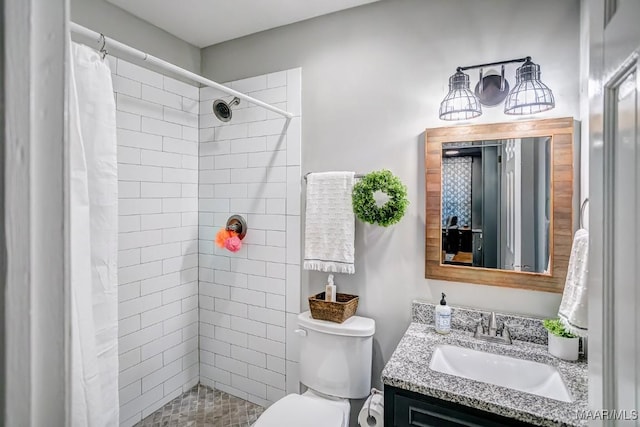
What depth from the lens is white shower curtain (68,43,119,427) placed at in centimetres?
102

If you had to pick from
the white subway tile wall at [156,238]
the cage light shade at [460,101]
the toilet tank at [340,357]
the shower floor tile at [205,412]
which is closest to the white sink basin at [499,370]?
the toilet tank at [340,357]

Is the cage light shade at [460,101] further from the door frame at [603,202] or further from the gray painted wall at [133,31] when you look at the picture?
the gray painted wall at [133,31]

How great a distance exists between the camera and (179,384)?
2354 mm

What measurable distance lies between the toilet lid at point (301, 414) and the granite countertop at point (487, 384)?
0.46 m

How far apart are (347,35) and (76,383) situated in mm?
2034

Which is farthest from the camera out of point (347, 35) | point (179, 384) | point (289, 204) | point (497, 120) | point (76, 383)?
point (179, 384)

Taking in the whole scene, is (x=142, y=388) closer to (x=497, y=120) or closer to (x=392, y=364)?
(x=392, y=364)

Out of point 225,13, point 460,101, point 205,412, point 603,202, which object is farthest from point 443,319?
point 225,13

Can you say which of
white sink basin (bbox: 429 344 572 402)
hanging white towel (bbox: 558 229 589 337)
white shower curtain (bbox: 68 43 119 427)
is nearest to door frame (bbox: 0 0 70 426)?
white shower curtain (bbox: 68 43 119 427)

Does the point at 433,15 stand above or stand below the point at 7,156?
above

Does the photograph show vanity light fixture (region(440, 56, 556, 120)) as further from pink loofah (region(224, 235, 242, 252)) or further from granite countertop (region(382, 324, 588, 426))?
pink loofah (region(224, 235, 242, 252))

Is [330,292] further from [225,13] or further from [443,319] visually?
[225,13]

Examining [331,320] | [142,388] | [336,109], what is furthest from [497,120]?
[142,388]

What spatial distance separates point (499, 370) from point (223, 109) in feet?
6.80
